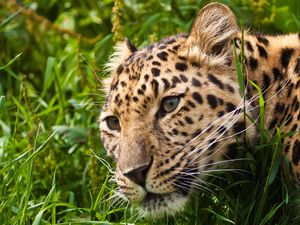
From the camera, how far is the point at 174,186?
5.21 meters

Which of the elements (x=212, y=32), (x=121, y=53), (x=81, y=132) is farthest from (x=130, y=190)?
(x=81, y=132)

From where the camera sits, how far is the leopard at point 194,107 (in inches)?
205

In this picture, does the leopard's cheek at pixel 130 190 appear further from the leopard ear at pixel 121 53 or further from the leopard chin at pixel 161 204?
the leopard ear at pixel 121 53

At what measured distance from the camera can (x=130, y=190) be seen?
523 centimetres

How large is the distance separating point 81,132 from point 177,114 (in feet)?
7.07

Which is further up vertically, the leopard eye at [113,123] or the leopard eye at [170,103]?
the leopard eye at [170,103]

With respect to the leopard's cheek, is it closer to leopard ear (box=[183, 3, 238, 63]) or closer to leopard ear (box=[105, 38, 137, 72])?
leopard ear (box=[183, 3, 238, 63])

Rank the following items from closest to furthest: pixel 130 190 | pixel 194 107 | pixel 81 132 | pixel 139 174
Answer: pixel 139 174 < pixel 130 190 < pixel 194 107 < pixel 81 132

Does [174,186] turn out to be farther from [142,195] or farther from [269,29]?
[269,29]

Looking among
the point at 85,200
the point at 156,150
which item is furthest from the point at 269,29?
the point at 156,150

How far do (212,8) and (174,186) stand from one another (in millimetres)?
1219

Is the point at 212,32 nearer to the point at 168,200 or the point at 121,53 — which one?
the point at 121,53

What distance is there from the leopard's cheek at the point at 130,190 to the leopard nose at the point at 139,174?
36mm

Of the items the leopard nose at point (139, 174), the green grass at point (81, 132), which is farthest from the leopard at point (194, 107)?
the green grass at point (81, 132)
